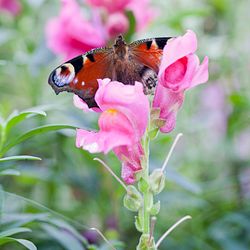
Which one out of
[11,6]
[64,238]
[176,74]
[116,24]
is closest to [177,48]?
[176,74]

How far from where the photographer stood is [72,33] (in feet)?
4.11

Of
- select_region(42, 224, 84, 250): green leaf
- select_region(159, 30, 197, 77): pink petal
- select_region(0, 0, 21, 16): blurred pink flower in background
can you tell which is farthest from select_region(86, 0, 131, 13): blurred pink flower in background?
select_region(159, 30, 197, 77): pink petal

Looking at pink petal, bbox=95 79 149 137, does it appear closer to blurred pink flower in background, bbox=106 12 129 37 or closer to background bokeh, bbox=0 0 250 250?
background bokeh, bbox=0 0 250 250

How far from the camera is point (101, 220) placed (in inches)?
52.6

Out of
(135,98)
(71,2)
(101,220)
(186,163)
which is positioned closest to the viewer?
(135,98)

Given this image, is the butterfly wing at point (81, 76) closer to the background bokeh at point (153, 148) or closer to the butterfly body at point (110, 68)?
the butterfly body at point (110, 68)

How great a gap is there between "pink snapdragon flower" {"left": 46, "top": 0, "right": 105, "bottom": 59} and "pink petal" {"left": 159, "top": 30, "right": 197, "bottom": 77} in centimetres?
53

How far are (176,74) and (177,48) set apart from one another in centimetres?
3

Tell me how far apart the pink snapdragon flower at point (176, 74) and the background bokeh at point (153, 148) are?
32cm

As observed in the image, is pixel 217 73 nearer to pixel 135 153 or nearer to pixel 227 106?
pixel 227 106

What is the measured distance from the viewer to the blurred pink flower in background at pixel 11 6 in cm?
154

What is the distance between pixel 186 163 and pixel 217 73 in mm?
226

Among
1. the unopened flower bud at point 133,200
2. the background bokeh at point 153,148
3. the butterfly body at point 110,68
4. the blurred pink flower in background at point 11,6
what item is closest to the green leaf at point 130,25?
the background bokeh at point 153,148

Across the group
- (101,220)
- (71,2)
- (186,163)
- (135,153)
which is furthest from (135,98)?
(186,163)
